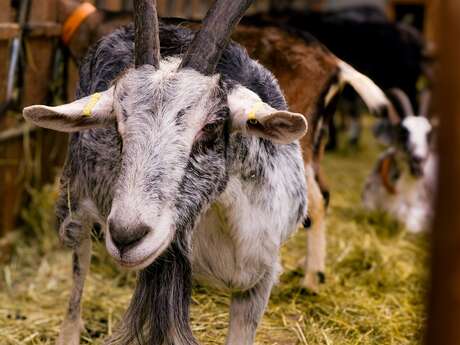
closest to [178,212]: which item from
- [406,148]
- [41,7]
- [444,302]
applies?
[444,302]

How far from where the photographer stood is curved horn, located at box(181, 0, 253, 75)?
2.21m

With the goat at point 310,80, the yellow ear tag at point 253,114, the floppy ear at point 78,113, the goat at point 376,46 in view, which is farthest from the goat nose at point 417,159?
the floppy ear at point 78,113

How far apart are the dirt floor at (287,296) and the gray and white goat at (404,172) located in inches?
16.6

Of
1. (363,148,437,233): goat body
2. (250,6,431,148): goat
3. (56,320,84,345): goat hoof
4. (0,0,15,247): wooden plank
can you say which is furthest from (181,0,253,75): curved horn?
(250,6,431,148): goat

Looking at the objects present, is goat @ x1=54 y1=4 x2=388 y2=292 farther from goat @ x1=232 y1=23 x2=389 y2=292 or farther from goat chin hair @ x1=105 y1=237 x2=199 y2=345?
goat chin hair @ x1=105 y1=237 x2=199 y2=345

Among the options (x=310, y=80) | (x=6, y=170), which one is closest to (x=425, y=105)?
(x=310, y=80)

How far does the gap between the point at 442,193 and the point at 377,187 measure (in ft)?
15.6

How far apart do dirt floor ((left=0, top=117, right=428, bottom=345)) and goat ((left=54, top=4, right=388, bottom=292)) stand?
28cm

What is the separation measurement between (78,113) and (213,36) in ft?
1.62

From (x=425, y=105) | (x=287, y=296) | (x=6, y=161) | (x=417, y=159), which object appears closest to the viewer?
(x=287, y=296)

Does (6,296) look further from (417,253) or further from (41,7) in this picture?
(417,253)

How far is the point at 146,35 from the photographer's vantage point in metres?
2.29

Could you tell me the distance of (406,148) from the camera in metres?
5.42

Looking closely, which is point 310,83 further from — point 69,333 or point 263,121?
point 69,333
